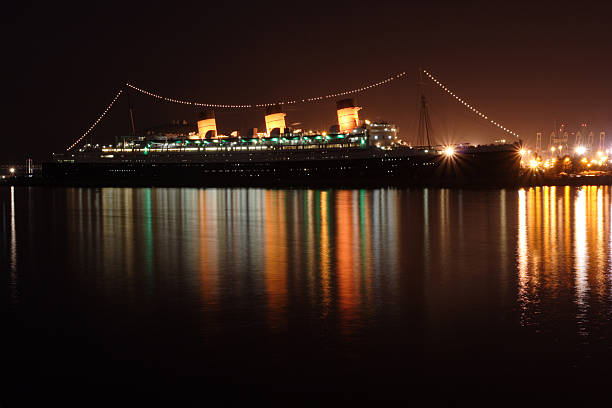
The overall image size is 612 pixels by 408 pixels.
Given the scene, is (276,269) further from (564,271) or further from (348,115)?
(348,115)

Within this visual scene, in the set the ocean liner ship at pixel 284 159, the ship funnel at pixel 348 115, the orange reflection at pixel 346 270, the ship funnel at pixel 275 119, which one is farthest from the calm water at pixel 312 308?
the ship funnel at pixel 275 119

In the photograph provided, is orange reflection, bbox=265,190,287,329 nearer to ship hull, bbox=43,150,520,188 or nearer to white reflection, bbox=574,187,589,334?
white reflection, bbox=574,187,589,334

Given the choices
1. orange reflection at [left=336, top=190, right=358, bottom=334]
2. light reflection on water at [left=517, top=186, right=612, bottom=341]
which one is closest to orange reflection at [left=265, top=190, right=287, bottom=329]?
orange reflection at [left=336, top=190, right=358, bottom=334]

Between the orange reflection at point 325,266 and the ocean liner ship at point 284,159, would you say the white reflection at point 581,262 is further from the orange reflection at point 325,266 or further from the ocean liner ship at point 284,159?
the ocean liner ship at point 284,159

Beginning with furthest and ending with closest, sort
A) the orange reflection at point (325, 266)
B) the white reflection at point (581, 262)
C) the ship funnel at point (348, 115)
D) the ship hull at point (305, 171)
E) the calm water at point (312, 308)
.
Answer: the ship funnel at point (348, 115)
the ship hull at point (305, 171)
the orange reflection at point (325, 266)
the white reflection at point (581, 262)
the calm water at point (312, 308)

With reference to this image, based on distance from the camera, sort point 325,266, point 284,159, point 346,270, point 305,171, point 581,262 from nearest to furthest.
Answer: point 346,270, point 325,266, point 581,262, point 305,171, point 284,159

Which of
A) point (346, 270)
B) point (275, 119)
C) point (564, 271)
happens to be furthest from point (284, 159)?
point (564, 271)
